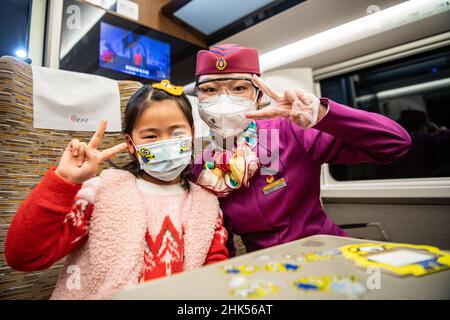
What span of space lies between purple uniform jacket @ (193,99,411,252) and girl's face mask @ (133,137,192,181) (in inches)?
10.6

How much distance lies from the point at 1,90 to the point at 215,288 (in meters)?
1.05

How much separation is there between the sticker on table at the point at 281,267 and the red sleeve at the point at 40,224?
0.53 metres

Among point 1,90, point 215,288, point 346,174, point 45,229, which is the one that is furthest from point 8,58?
point 346,174

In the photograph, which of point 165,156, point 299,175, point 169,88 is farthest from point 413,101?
point 165,156

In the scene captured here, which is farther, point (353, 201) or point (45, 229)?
point (353, 201)

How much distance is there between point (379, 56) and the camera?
2.21 m

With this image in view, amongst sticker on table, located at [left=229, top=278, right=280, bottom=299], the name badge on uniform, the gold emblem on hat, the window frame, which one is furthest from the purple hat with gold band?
the window frame

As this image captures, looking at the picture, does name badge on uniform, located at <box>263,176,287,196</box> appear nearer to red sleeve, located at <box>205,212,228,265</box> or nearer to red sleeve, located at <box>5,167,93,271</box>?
red sleeve, located at <box>205,212,228,265</box>

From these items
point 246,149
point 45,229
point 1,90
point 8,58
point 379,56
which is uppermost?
point 379,56

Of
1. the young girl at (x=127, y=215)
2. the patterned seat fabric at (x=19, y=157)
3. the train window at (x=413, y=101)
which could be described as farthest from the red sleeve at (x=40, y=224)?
the train window at (x=413, y=101)

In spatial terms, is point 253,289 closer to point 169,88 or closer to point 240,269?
point 240,269

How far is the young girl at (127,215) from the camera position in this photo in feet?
2.35

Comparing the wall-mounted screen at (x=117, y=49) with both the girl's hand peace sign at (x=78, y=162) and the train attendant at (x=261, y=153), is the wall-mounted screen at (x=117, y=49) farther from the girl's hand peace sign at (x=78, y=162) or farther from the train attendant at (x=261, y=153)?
the girl's hand peace sign at (x=78, y=162)
